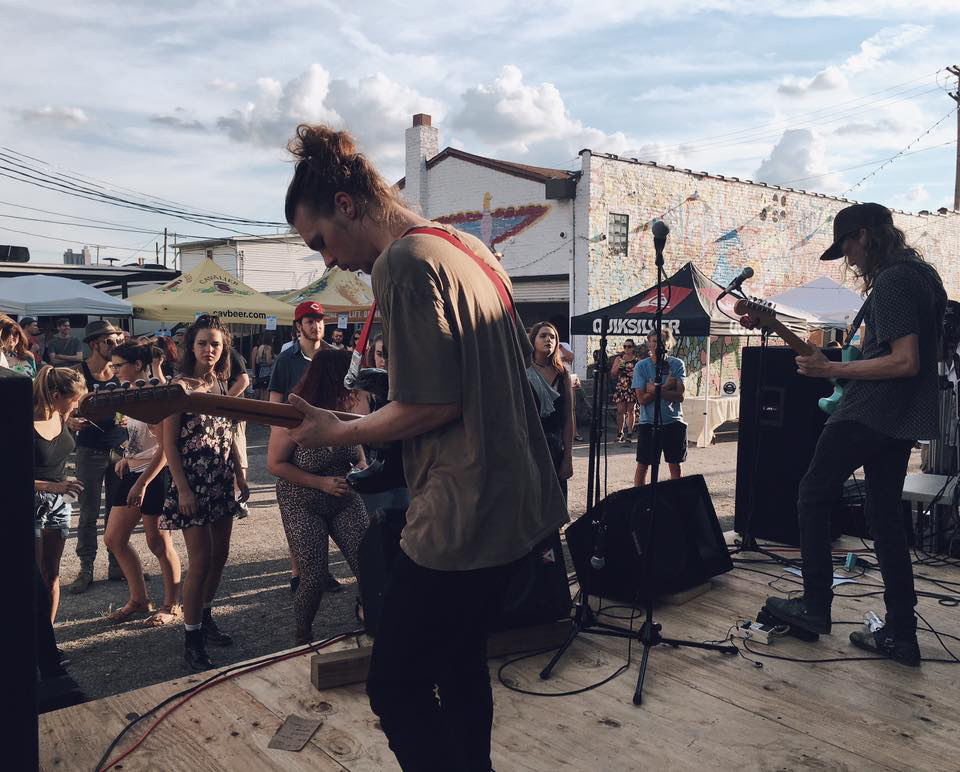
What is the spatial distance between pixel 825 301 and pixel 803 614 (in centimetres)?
1296

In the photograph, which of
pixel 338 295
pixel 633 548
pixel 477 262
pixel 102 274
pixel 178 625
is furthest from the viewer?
pixel 102 274

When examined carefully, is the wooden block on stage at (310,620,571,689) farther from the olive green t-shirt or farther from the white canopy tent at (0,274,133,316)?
the white canopy tent at (0,274,133,316)

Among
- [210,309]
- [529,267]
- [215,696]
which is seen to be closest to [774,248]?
[529,267]

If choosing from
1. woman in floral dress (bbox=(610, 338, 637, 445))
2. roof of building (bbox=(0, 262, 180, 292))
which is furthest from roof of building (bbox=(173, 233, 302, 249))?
woman in floral dress (bbox=(610, 338, 637, 445))

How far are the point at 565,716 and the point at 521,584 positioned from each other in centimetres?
77

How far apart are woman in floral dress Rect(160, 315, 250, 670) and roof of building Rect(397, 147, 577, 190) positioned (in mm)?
16586

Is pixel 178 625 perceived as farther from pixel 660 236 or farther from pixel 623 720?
pixel 660 236

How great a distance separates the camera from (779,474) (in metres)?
5.93

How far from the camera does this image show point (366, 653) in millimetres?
3279

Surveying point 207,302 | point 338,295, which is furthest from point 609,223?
point 207,302

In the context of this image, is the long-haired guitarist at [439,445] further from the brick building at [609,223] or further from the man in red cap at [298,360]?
the brick building at [609,223]

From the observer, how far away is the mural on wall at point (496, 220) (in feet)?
67.6

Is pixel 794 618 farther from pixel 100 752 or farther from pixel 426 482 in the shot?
pixel 100 752

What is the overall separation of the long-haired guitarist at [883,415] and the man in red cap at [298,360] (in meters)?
2.78
